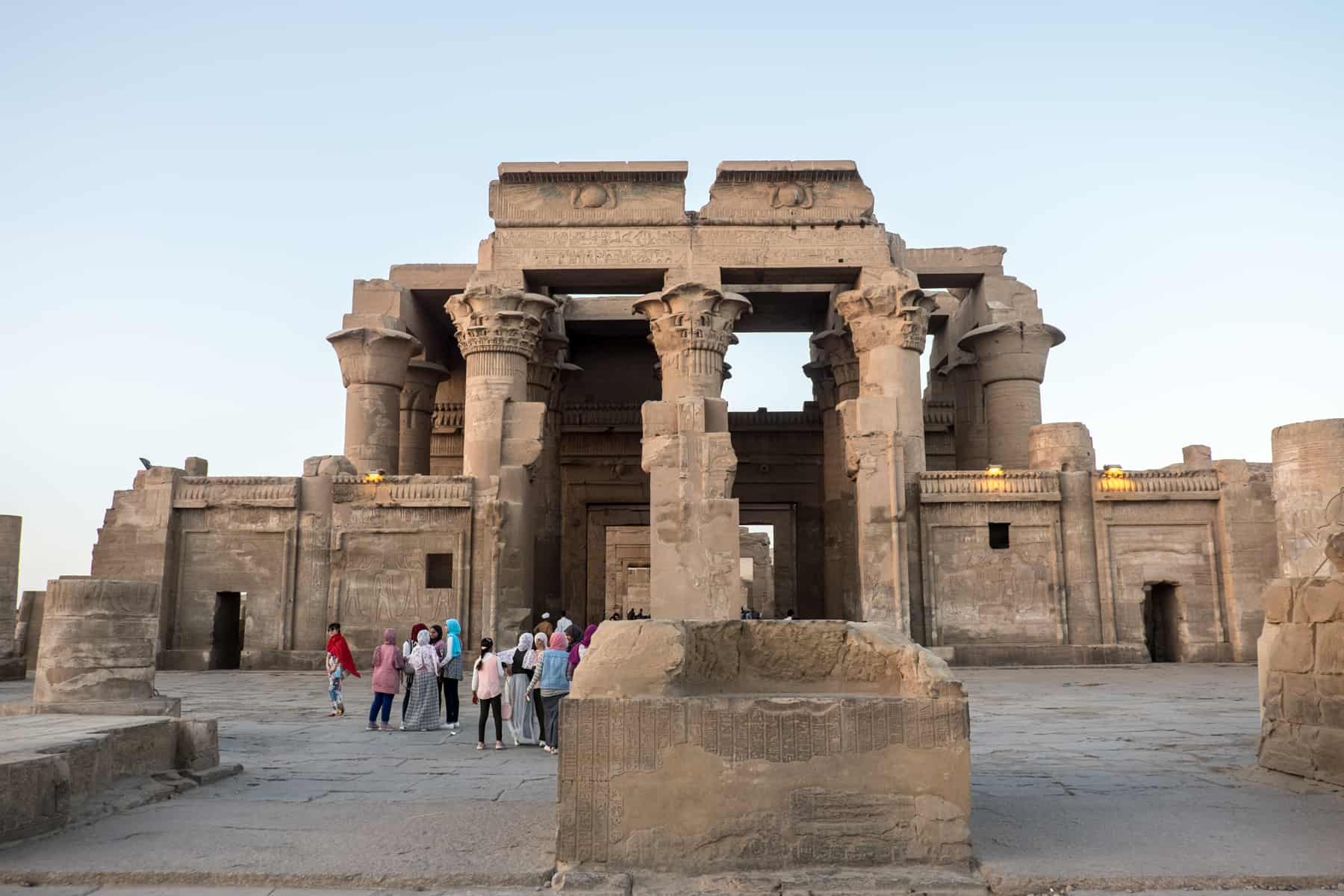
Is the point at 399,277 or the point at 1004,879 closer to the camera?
the point at 1004,879

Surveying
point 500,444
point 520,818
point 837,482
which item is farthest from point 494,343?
point 520,818

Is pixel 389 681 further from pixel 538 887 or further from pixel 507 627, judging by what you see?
pixel 507 627

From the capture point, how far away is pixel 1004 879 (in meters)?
4.16

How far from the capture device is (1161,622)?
18.8 meters

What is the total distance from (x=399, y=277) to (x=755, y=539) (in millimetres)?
18907

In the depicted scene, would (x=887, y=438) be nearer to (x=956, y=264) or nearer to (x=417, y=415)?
(x=956, y=264)

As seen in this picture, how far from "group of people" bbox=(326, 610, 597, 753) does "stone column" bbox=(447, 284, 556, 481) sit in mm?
8568

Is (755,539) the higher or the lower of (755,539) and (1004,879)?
→ the higher

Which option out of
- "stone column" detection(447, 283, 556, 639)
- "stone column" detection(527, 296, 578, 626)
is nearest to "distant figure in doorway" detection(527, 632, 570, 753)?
"stone column" detection(447, 283, 556, 639)

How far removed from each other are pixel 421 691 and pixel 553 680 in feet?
6.77

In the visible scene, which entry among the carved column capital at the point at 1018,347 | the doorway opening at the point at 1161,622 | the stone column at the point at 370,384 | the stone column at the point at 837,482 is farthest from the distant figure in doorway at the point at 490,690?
the carved column capital at the point at 1018,347

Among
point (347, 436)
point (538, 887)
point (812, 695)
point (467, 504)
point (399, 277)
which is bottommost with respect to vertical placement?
point (538, 887)

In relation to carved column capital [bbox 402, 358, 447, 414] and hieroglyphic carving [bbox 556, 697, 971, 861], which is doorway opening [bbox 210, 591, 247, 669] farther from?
hieroglyphic carving [bbox 556, 697, 971, 861]

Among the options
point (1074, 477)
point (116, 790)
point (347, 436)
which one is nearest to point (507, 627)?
point (347, 436)
